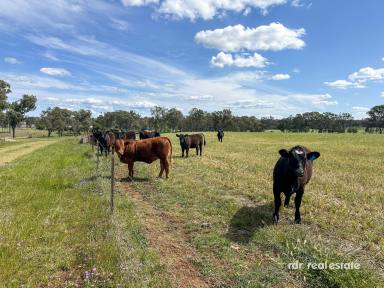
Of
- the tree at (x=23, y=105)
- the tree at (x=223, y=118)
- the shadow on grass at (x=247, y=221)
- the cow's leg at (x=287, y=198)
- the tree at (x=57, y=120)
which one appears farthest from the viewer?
the tree at (x=223, y=118)

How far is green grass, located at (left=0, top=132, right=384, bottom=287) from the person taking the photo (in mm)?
4997

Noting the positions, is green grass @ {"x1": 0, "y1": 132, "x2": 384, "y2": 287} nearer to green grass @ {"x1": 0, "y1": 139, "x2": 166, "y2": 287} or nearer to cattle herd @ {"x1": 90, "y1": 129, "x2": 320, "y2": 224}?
green grass @ {"x1": 0, "y1": 139, "x2": 166, "y2": 287}

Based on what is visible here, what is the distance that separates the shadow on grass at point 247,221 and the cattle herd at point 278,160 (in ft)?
1.22

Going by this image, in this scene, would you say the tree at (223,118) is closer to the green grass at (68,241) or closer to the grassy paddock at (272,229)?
the grassy paddock at (272,229)

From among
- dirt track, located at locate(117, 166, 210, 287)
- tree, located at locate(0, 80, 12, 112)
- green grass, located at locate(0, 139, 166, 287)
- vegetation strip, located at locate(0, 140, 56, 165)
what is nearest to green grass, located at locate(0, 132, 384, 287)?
green grass, located at locate(0, 139, 166, 287)

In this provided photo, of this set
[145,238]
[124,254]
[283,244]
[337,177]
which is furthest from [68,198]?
[337,177]

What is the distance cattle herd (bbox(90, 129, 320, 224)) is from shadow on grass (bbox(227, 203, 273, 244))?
1.22ft

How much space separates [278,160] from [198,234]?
2.87m

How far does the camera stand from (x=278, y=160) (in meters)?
8.35

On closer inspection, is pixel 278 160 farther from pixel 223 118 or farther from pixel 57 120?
pixel 223 118

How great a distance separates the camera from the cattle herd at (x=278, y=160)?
7.60 meters

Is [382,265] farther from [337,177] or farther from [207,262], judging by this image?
[337,177]

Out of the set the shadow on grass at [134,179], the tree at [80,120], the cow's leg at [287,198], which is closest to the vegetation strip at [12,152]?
the shadow on grass at [134,179]

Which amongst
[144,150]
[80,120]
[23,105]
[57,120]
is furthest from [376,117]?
[144,150]
